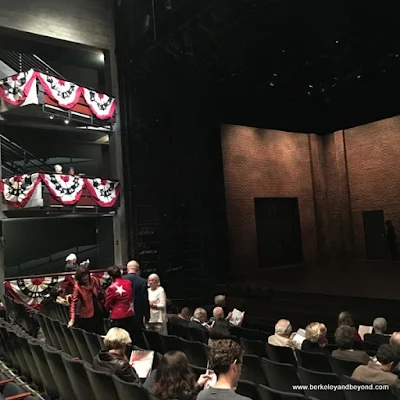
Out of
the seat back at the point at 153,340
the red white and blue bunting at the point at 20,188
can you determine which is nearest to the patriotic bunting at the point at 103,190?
the red white and blue bunting at the point at 20,188

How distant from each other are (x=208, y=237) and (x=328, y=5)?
6268mm

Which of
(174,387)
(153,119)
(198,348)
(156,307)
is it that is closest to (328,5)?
(153,119)

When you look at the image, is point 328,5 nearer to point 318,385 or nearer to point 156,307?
point 156,307

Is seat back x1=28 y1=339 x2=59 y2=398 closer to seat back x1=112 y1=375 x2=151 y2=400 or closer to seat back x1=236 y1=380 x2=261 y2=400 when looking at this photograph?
seat back x1=112 y1=375 x2=151 y2=400

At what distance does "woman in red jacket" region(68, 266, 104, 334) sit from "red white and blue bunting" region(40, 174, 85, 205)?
16.9 ft

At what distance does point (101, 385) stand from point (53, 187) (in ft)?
26.0

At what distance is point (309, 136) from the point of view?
16734 mm

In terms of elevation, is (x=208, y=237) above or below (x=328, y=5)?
below

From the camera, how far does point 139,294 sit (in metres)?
5.48

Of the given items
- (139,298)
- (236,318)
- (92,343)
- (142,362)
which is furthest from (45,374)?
(236,318)

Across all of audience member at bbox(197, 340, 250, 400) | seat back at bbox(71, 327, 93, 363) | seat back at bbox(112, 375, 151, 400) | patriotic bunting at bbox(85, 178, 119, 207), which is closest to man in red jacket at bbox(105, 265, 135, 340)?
seat back at bbox(71, 327, 93, 363)

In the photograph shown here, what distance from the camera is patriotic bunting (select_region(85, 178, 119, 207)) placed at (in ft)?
37.0

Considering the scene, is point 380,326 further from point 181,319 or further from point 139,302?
point 139,302

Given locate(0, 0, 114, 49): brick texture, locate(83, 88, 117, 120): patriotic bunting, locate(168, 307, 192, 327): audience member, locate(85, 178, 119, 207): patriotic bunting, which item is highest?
locate(0, 0, 114, 49): brick texture
